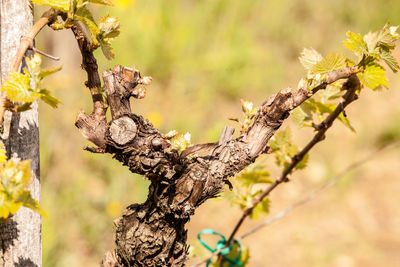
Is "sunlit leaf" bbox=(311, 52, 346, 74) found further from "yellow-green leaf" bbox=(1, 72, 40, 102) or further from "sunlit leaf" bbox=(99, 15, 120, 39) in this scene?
"yellow-green leaf" bbox=(1, 72, 40, 102)

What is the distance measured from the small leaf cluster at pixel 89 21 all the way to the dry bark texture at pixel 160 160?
0.03 meters

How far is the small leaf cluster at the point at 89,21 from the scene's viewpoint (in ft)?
2.20

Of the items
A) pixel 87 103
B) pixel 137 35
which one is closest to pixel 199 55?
pixel 137 35

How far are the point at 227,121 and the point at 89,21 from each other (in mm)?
3055

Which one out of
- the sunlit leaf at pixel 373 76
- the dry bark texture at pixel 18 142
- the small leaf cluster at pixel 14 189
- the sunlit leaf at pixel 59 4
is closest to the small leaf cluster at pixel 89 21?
the sunlit leaf at pixel 59 4

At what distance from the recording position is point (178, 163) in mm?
783

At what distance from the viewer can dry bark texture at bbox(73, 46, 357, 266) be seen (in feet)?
2.44

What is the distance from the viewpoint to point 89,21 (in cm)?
70

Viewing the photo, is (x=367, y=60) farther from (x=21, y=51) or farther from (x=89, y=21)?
(x=21, y=51)

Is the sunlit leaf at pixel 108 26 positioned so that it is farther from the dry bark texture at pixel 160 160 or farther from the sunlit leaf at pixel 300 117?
the sunlit leaf at pixel 300 117

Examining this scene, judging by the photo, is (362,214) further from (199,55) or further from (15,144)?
(15,144)

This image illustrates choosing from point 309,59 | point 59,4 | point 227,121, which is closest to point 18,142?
point 59,4

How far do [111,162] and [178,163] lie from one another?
253 cm

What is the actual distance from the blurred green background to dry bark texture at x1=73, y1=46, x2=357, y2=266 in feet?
5.42
